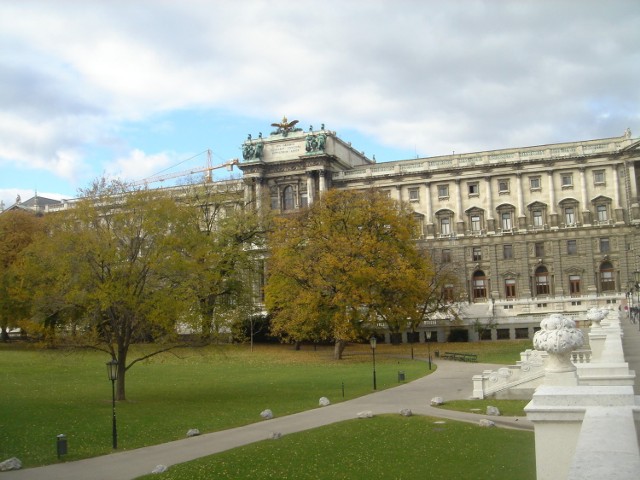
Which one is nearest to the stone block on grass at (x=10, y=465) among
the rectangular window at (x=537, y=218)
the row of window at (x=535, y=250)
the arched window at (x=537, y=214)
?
the row of window at (x=535, y=250)

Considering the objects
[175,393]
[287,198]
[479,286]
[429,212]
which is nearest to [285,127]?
[287,198]

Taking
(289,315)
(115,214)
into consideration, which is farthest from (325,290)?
(115,214)

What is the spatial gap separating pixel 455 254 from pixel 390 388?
59018mm

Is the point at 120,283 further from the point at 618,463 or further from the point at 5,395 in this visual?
the point at 618,463

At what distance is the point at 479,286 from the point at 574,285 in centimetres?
1134

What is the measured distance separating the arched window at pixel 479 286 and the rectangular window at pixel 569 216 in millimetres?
12255

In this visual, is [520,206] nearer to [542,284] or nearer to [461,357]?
[542,284]

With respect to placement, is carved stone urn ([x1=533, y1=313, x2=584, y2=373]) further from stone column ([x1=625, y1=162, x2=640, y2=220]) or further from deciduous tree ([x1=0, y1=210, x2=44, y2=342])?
stone column ([x1=625, y1=162, x2=640, y2=220])

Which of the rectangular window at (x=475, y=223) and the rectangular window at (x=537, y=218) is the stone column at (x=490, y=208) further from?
the rectangular window at (x=537, y=218)

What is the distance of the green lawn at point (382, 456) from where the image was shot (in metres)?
18.4

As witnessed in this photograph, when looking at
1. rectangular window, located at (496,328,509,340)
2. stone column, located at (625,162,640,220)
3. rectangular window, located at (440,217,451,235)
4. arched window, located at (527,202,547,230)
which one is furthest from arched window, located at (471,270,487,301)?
stone column, located at (625,162,640,220)

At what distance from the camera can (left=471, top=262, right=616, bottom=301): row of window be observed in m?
88.9

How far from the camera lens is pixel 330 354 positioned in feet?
211

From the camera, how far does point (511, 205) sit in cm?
9488
